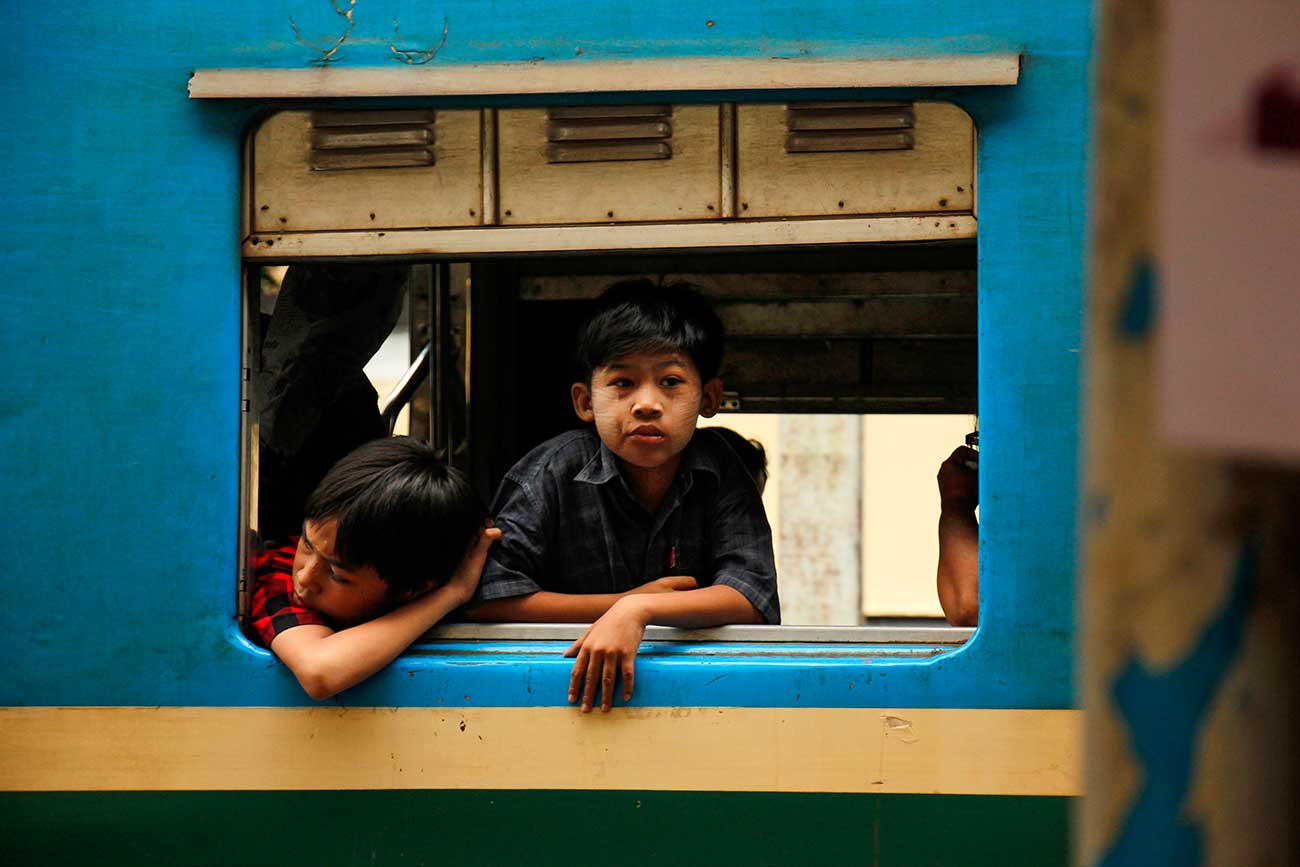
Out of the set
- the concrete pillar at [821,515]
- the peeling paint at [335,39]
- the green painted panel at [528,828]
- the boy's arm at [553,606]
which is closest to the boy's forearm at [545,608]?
the boy's arm at [553,606]

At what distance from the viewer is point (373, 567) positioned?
234 centimetres

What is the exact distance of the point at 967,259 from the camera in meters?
3.50

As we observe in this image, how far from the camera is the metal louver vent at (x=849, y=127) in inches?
89.4

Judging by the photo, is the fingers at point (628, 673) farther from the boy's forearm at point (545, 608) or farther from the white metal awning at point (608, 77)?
the white metal awning at point (608, 77)

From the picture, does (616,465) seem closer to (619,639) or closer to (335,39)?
(619,639)

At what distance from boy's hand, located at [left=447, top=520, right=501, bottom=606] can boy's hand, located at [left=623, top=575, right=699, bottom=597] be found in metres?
0.27

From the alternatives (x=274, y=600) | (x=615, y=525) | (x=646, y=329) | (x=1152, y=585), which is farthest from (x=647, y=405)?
(x=1152, y=585)

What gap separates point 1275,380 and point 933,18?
63.3 inches

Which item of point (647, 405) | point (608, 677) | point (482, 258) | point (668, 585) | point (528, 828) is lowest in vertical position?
point (528, 828)

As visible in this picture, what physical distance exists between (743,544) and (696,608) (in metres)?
0.26

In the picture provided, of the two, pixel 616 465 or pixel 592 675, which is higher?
pixel 616 465

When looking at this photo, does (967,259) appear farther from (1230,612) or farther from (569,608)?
(1230,612)

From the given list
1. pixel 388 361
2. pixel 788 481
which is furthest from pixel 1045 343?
pixel 388 361

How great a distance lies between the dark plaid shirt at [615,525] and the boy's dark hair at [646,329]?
0.18 meters
